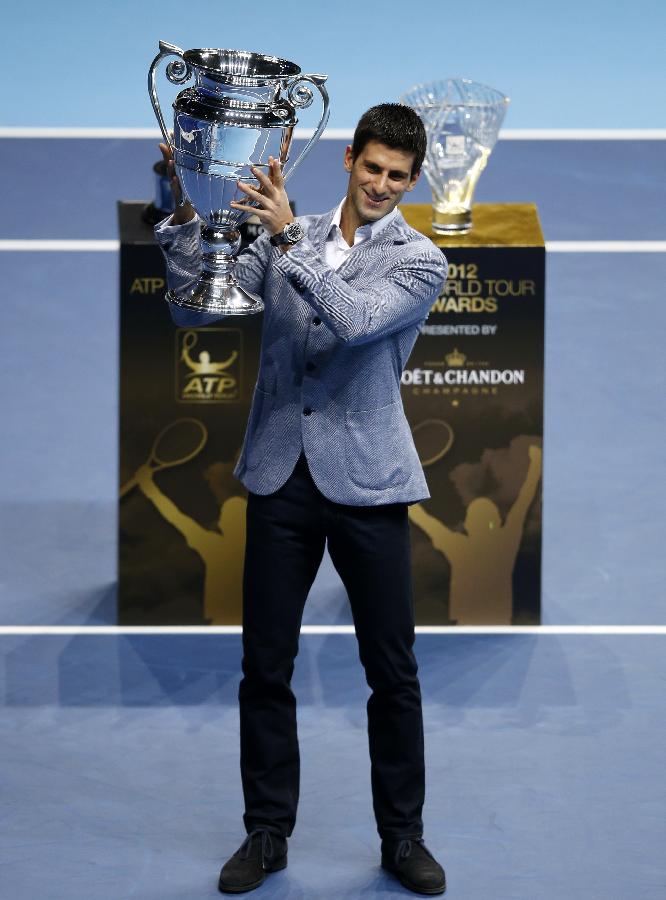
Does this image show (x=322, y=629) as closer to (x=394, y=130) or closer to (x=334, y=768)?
(x=334, y=768)

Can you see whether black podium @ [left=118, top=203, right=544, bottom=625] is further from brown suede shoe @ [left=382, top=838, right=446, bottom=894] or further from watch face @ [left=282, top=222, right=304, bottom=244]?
watch face @ [left=282, top=222, right=304, bottom=244]

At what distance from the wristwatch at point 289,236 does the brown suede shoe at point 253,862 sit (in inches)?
51.3

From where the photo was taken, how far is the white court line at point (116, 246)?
8422 mm

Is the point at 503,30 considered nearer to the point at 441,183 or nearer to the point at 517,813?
the point at 441,183

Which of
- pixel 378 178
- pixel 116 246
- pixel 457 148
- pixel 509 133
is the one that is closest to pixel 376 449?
pixel 378 178

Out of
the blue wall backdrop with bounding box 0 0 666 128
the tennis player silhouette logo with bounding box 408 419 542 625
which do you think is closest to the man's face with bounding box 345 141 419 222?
the tennis player silhouette logo with bounding box 408 419 542 625

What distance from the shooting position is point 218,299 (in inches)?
137

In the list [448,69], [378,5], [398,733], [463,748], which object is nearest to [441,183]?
[463,748]

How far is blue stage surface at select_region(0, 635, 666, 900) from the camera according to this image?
367cm

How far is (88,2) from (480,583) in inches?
272

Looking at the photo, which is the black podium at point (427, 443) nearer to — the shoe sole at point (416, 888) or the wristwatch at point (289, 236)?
the shoe sole at point (416, 888)

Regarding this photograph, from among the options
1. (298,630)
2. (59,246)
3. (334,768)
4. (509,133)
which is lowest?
(334,768)

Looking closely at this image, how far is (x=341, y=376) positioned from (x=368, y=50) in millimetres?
7469

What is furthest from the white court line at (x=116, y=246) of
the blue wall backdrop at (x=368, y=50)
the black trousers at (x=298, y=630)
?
the black trousers at (x=298, y=630)
